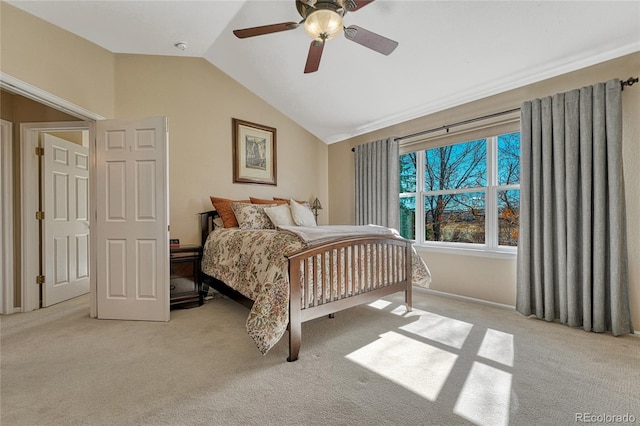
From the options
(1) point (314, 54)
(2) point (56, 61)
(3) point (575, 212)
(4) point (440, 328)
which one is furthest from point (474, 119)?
(2) point (56, 61)

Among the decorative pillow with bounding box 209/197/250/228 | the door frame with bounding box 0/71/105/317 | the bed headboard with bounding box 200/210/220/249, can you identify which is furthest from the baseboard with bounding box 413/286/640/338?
the door frame with bounding box 0/71/105/317

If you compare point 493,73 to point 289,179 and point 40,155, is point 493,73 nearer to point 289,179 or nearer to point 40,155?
point 289,179

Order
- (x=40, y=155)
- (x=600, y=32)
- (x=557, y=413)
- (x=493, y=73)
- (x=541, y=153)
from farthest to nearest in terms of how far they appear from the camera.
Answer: (x=40, y=155)
(x=493, y=73)
(x=541, y=153)
(x=600, y=32)
(x=557, y=413)

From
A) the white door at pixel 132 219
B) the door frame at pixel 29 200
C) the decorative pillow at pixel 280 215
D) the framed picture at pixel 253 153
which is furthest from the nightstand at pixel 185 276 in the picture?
the door frame at pixel 29 200

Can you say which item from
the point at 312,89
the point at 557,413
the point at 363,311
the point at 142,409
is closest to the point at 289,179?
the point at 312,89

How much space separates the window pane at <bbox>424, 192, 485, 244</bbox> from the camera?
3.45 meters

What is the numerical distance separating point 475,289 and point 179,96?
4.32m

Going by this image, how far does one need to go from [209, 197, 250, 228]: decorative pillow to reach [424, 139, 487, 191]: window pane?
8.51 feet

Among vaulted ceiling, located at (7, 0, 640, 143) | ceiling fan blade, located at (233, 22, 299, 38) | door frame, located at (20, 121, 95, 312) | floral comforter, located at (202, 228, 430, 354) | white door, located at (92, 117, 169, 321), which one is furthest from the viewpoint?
door frame, located at (20, 121, 95, 312)

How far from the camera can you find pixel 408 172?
412 centimetres

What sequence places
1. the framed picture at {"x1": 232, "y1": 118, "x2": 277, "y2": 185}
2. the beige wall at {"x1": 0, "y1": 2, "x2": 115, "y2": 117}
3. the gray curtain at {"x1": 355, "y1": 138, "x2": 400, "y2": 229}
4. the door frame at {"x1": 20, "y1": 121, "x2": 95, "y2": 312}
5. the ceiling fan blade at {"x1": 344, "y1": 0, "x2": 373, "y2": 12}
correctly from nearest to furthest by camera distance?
the ceiling fan blade at {"x1": 344, "y1": 0, "x2": 373, "y2": 12} → the beige wall at {"x1": 0, "y1": 2, "x2": 115, "y2": 117} → the door frame at {"x1": 20, "y1": 121, "x2": 95, "y2": 312} → the gray curtain at {"x1": 355, "y1": 138, "x2": 400, "y2": 229} → the framed picture at {"x1": 232, "y1": 118, "x2": 277, "y2": 185}

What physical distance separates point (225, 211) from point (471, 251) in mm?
3022

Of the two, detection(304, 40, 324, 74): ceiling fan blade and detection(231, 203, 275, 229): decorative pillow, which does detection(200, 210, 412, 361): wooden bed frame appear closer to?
detection(231, 203, 275, 229): decorative pillow

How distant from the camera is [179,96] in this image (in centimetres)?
377
